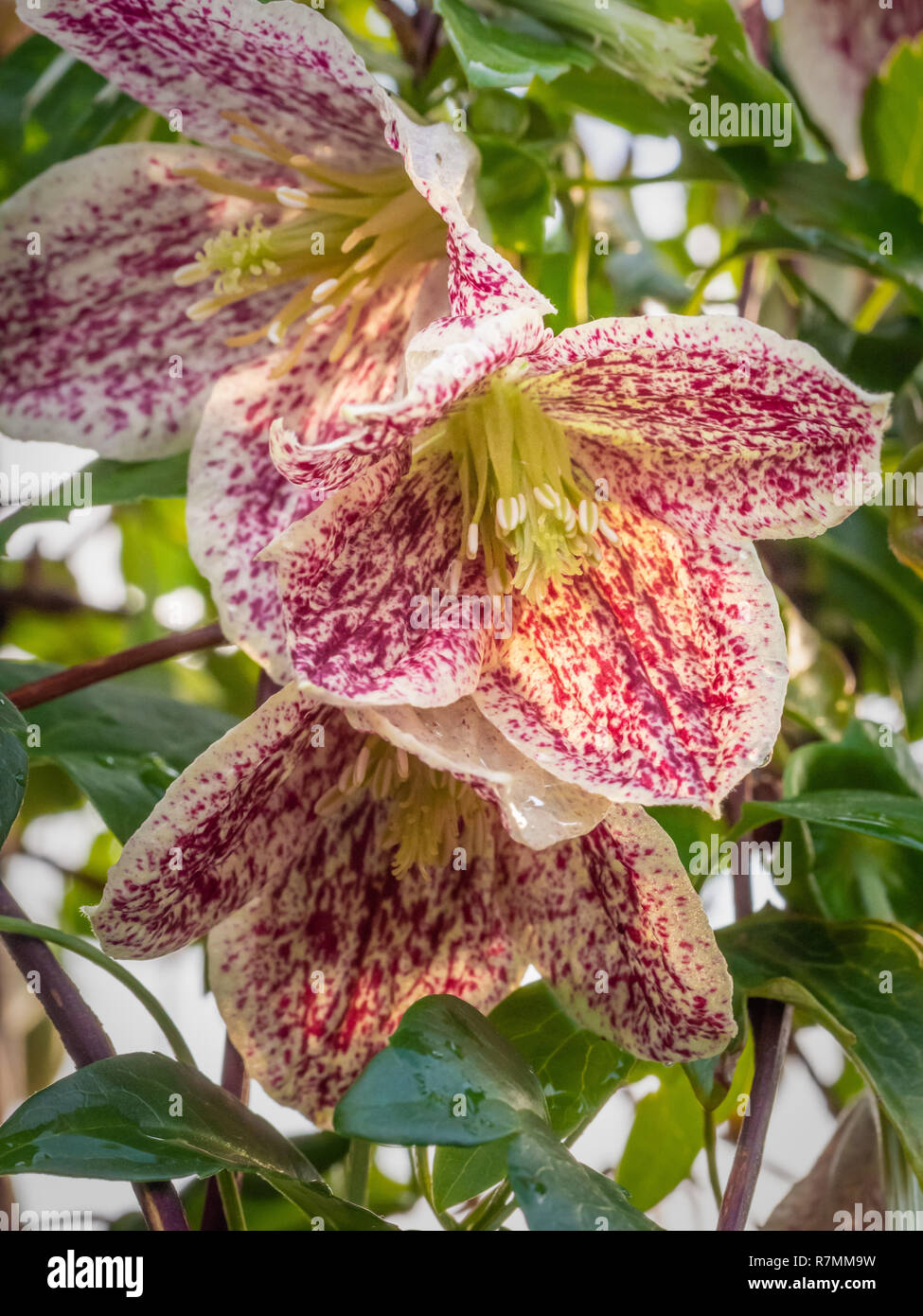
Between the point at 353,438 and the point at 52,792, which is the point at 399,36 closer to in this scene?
the point at 353,438

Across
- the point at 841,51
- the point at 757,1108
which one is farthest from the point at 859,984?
the point at 841,51

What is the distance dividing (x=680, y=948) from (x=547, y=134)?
0.44 meters

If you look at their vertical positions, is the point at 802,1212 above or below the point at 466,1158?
below

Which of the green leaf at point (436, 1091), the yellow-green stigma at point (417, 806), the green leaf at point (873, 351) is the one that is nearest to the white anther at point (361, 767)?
the yellow-green stigma at point (417, 806)

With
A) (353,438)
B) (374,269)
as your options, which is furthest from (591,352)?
(374,269)

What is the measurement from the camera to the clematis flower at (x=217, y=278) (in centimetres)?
54

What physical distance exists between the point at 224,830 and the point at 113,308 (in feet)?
0.97

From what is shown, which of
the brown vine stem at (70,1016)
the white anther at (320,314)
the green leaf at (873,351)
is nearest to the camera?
the brown vine stem at (70,1016)

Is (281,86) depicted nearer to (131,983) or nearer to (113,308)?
(113,308)

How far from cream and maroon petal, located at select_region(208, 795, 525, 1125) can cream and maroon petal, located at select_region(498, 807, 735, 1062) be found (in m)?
0.03

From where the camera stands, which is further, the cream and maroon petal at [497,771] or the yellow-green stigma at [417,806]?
the yellow-green stigma at [417,806]

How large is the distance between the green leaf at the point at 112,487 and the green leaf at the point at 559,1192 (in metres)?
0.37

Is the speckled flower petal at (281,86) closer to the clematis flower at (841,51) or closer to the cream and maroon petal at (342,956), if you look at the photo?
the cream and maroon petal at (342,956)

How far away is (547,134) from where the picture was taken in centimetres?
66
